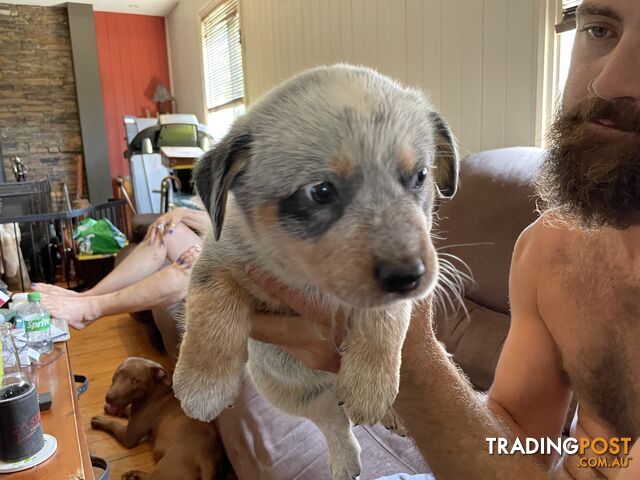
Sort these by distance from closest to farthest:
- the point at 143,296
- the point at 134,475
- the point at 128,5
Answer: the point at 134,475 < the point at 143,296 < the point at 128,5

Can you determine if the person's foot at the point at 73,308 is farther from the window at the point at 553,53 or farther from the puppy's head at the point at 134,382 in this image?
the window at the point at 553,53

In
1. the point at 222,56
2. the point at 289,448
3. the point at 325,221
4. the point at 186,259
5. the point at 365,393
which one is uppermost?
the point at 222,56

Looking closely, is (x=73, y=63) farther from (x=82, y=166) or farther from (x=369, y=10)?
(x=369, y=10)

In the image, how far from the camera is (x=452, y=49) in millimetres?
3002

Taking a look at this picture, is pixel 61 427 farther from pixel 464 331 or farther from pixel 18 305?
pixel 464 331

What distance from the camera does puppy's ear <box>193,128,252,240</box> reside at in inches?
41.8

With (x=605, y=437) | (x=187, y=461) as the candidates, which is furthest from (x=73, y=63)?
(x=605, y=437)

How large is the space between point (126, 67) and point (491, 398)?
30.8 ft

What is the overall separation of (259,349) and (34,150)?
8.79 metres

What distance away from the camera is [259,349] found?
55.5 inches

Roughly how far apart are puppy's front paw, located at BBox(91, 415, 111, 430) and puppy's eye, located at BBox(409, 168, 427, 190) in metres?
2.64

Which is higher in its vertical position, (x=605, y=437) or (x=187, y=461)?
(x=605, y=437)

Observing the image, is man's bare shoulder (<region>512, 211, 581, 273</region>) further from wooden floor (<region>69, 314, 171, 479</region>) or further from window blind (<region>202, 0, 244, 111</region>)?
window blind (<region>202, 0, 244, 111</region>)

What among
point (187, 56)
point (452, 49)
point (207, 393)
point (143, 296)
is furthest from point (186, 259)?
point (187, 56)
